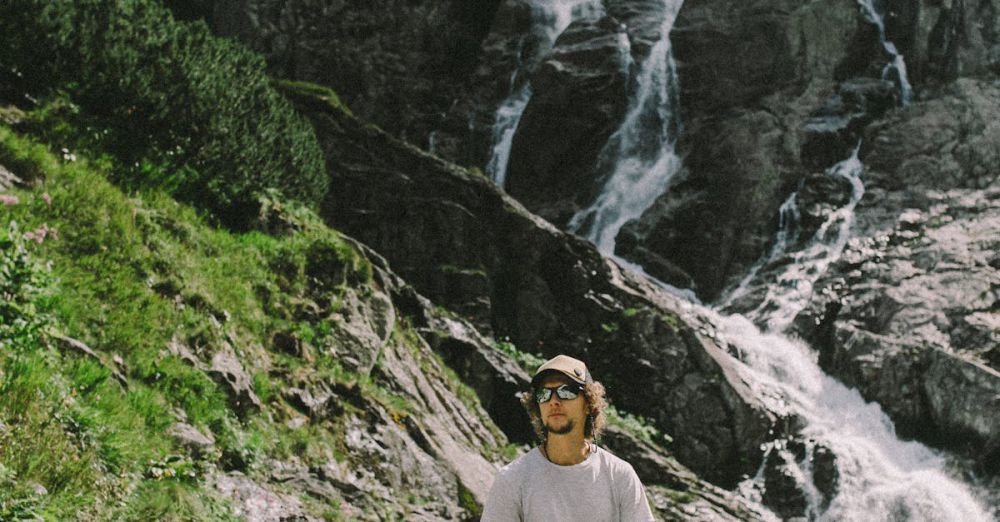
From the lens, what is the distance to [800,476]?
17.2 m

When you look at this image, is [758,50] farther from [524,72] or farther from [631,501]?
[631,501]

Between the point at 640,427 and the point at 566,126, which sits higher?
the point at 566,126

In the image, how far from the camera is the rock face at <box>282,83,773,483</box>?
17672 mm

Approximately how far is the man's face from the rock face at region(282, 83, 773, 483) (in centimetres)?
1487

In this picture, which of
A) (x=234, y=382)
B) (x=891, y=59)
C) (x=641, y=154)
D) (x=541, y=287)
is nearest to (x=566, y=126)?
(x=641, y=154)

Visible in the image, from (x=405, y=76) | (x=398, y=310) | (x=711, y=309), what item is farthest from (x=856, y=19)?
(x=398, y=310)

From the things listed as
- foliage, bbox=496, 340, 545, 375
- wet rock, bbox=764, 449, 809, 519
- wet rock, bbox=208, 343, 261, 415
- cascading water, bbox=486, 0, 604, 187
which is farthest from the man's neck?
cascading water, bbox=486, 0, 604, 187

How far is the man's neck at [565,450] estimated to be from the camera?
3.25 metres

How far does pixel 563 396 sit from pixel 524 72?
116ft

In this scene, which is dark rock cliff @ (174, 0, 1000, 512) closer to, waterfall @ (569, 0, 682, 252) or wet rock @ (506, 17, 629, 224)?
wet rock @ (506, 17, 629, 224)

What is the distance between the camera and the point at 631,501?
3.19 m

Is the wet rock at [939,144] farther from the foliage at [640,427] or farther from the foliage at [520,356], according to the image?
the foliage at [520,356]

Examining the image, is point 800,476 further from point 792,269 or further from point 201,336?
point 201,336

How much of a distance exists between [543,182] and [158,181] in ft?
77.4
